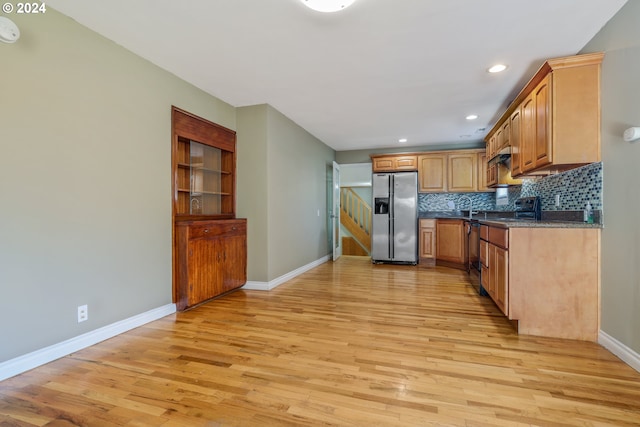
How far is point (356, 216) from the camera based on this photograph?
848 cm

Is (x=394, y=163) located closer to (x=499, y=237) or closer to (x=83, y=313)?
(x=499, y=237)

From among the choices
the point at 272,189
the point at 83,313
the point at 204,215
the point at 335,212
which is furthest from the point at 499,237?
the point at 335,212

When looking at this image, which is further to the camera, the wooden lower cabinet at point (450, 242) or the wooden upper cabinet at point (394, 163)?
the wooden upper cabinet at point (394, 163)

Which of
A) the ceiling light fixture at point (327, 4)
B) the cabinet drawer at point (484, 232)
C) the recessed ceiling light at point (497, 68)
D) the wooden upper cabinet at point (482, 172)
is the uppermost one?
the recessed ceiling light at point (497, 68)

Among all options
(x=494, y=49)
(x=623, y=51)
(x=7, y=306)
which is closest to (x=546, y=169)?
(x=623, y=51)

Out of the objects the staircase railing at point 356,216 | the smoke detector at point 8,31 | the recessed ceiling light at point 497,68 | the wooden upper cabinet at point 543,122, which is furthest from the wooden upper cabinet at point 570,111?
the staircase railing at point 356,216

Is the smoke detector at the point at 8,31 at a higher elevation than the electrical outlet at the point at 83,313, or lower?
higher

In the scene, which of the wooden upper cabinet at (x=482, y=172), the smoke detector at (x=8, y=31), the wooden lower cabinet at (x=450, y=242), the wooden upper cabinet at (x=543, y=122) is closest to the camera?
the smoke detector at (x=8, y=31)

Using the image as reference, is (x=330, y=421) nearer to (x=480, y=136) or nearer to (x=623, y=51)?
(x=623, y=51)

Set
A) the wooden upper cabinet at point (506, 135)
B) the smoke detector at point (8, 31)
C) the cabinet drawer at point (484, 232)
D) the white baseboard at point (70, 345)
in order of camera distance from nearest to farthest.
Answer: the smoke detector at point (8, 31) → the white baseboard at point (70, 345) → the cabinet drawer at point (484, 232) → the wooden upper cabinet at point (506, 135)

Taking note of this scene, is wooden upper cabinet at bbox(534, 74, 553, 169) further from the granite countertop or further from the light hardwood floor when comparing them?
the light hardwood floor

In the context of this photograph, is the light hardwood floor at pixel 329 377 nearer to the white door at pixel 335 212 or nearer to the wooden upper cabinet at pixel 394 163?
the white door at pixel 335 212

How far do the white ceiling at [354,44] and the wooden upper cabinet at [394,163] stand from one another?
2154mm

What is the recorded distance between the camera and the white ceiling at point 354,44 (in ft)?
6.91
